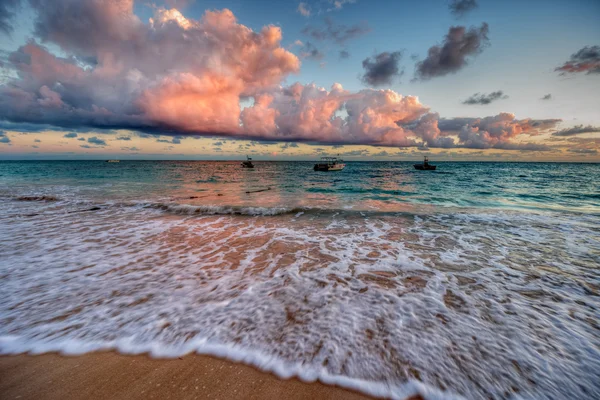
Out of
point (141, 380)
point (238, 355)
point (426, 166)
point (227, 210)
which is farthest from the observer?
point (426, 166)

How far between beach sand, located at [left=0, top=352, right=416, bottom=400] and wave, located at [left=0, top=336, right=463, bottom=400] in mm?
78

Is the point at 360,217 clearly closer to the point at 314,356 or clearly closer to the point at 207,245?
the point at 207,245

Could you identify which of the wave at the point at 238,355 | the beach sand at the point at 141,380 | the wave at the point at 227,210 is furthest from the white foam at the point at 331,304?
Answer: the wave at the point at 227,210

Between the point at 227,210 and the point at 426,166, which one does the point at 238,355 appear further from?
the point at 426,166

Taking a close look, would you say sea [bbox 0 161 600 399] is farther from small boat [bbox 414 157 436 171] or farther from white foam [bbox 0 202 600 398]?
small boat [bbox 414 157 436 171]

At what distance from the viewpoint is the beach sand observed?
247cm

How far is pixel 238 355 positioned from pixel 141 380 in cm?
108

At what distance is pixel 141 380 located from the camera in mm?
2639

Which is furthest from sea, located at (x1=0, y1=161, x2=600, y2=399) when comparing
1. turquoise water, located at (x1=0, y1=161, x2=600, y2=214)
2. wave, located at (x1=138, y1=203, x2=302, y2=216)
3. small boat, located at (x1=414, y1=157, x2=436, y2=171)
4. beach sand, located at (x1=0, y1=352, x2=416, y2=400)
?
small boat, located at (x1=414, y1=157, x2=436, y2=171)

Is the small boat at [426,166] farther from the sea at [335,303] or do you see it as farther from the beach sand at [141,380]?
the beach sand at [141,380]

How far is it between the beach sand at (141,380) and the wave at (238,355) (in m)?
0.08

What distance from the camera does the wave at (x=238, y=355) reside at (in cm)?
255

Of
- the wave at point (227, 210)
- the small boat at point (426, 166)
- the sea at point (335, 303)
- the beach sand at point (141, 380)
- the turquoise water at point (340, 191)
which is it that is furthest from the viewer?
the small boat at point (426, 166)

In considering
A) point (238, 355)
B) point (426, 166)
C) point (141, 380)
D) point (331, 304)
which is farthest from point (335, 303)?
point (426, 166)
